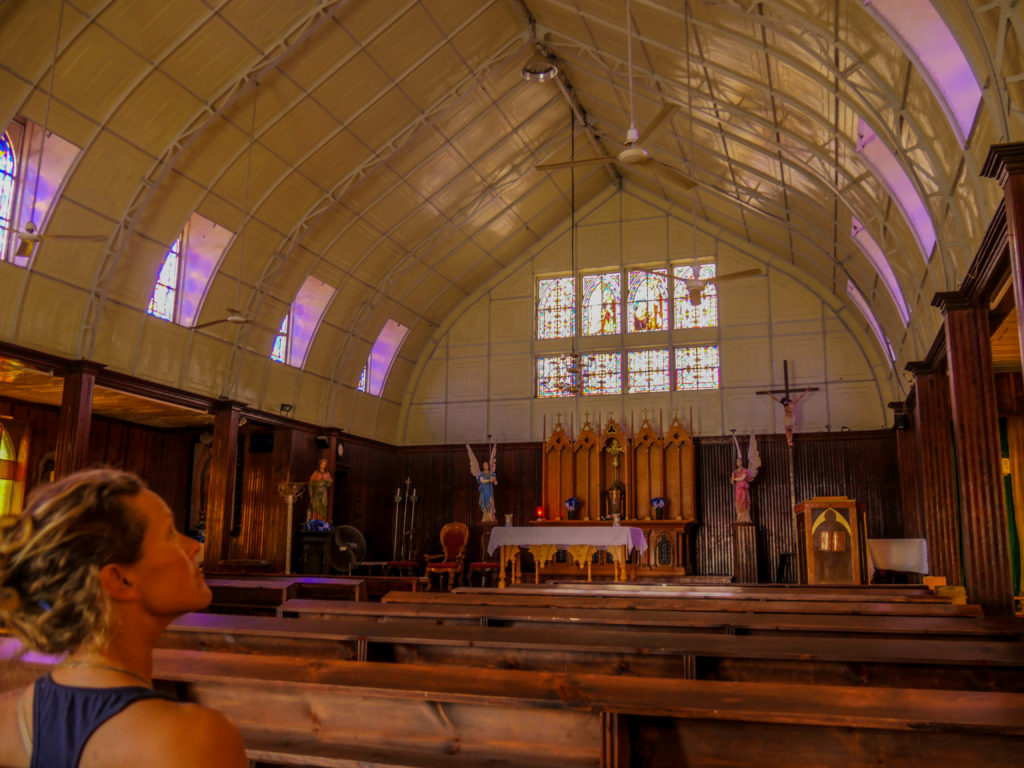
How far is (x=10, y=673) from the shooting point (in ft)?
9.61

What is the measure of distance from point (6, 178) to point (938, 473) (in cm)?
1386

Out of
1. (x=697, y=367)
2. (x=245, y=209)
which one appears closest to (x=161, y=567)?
(x=245, y=209)

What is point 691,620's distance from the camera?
17.6ft

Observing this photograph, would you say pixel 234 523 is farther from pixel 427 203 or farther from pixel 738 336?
pixel 738 336

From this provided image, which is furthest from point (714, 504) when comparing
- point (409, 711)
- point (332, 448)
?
point (409, 711)

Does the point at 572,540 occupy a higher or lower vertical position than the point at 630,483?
lower

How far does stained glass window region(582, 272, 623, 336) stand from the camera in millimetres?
19297

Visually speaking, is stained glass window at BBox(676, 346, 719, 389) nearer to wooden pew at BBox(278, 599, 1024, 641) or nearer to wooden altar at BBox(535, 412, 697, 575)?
wooden altar at BBox(535, 412, 697, 575)

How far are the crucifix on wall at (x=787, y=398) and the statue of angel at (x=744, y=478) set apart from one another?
2.37 ft

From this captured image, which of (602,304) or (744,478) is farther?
(602,304)

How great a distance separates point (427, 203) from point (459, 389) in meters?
5.09

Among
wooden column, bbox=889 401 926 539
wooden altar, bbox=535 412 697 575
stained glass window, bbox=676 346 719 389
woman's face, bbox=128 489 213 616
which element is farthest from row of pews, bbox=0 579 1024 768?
stained glass window, bbox=676 346 719 389

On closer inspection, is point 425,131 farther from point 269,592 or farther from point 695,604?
point 695,604

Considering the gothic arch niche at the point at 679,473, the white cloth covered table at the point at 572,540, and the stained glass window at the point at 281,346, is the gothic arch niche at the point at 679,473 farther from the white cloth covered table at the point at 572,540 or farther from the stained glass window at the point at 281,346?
the stained glass window at the point at 281,346
